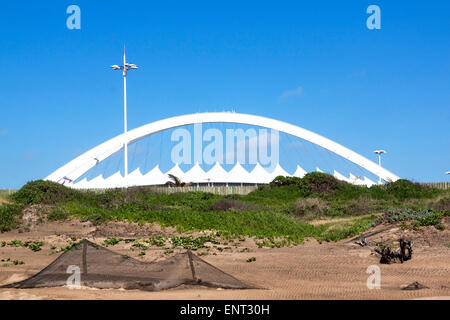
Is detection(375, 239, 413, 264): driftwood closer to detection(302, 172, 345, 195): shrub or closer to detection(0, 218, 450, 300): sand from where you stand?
detection(0, 218, 450, 300): sand

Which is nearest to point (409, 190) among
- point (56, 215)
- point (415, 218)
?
point (415, 218)

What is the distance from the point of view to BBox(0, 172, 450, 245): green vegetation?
21.5 metres

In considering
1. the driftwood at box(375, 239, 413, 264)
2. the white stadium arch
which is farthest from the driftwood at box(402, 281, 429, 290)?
the white stadium arch

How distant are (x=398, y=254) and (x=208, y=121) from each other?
3679 cm

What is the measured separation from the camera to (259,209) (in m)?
32.0

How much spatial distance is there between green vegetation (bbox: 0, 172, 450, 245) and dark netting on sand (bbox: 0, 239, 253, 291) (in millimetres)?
6396

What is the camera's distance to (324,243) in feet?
68.3

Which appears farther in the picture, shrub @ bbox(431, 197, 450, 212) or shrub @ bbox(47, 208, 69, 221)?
shrub @ bbox(431, 197, 450, 212)

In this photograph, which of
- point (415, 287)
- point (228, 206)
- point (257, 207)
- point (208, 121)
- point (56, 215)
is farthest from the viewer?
point (208, 121)

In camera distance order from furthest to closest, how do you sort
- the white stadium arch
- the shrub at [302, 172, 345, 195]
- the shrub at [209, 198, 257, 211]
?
the white stadium arch < the shrub at [302, 172, 345, 195] < the shrub at [209, 198, 257, 211]

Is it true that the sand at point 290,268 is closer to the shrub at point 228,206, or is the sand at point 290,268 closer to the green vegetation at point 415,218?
the green vegetation at point 415,218

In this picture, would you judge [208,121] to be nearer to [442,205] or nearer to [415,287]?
[442,205]
